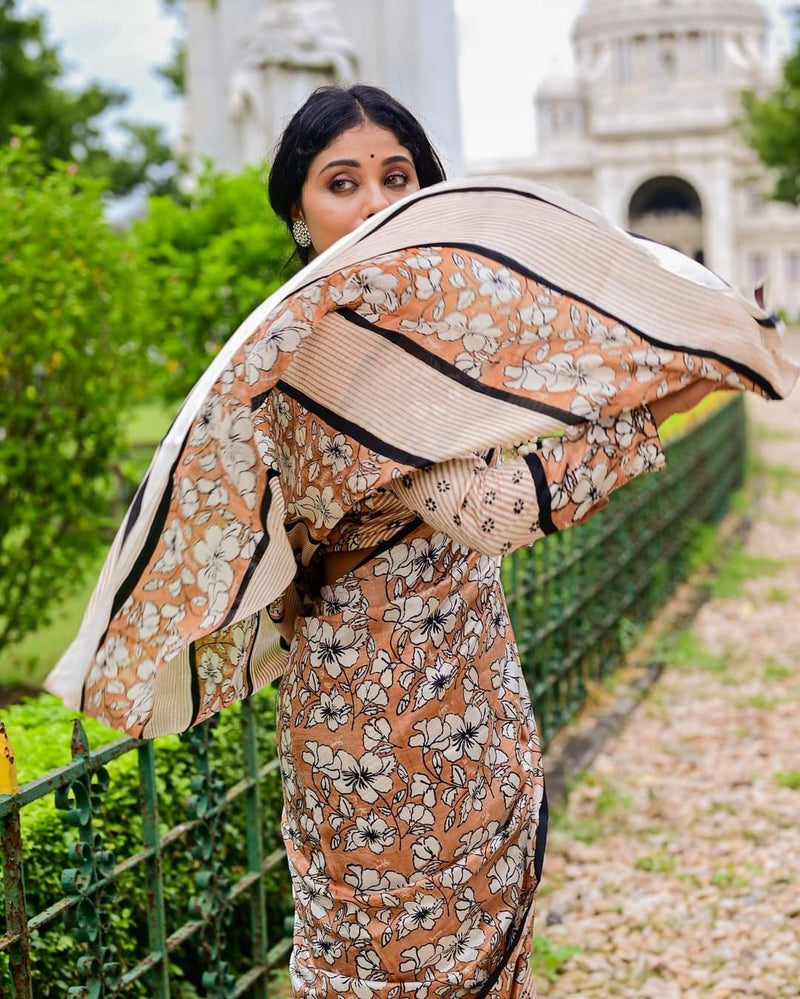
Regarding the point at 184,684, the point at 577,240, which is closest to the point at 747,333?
the point at 577,240

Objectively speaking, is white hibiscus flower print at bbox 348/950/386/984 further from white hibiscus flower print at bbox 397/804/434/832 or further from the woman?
white hibiscus flower print at bbox 397/804/434/832

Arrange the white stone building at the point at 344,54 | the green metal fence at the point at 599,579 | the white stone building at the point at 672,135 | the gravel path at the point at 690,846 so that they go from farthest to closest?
the white stone building at the point at 672,135, the white stone building at the point at 344,54, the green metal fence at the point at 599,579, the gravel path at the point at 690,846

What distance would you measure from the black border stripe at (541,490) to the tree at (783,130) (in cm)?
1706

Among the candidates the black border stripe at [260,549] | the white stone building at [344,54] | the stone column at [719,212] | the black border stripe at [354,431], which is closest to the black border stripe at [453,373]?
the black border stripe at [354,431]

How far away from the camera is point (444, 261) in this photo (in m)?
1.42

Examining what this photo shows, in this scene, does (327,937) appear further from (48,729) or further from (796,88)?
(796,88)

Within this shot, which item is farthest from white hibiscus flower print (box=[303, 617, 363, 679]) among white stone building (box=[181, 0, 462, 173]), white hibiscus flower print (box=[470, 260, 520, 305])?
white stone building (box=[181, 0, 462, 173])

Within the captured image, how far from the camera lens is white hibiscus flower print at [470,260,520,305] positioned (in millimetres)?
1401

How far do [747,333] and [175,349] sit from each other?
580cm

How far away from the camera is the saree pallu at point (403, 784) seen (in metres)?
1.52

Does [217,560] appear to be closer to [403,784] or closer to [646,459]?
[403,784]

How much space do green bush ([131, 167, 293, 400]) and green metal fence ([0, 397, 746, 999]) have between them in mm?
2668

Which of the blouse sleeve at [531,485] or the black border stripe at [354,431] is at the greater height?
the black border stripe at [354,431]

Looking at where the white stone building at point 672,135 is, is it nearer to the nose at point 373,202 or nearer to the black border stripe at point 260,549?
the nose at point 373,202
